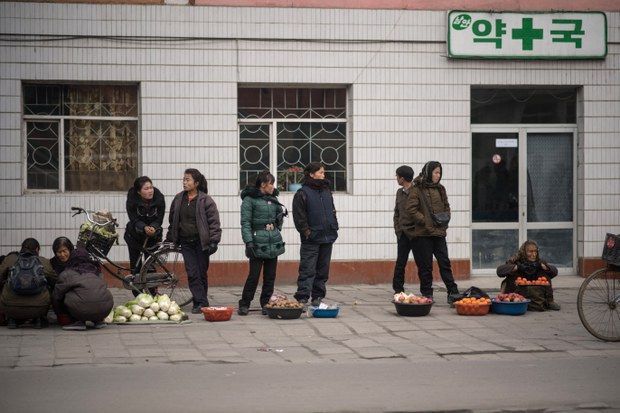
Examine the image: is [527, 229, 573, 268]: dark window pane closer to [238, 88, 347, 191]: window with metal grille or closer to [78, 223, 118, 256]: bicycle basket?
[238, 88, 347, 191]: window with metal grille

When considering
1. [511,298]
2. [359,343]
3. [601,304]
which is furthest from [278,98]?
A: [601,304]

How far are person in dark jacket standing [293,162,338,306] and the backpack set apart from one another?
11.4 feet

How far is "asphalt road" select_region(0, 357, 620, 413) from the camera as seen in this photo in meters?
8.40

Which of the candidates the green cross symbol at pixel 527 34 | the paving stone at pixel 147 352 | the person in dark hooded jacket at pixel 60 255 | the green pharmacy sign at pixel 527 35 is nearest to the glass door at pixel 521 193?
the green pharmacy sign at pixel 527 35

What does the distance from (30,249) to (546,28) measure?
9.49 m

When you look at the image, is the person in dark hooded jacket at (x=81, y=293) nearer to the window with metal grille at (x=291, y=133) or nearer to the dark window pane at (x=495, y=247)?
the window with metal grille at (x=291, y=133)

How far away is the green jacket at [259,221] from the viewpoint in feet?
45.4

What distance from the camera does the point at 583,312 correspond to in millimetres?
11727

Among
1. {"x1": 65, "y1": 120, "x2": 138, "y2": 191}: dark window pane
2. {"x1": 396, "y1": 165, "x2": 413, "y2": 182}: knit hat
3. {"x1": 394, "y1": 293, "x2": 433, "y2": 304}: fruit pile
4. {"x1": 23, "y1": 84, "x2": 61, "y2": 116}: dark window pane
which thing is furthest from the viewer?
{"x1": 65, "y1": 120, "x2": 138, "y2": 191}: dark window pane

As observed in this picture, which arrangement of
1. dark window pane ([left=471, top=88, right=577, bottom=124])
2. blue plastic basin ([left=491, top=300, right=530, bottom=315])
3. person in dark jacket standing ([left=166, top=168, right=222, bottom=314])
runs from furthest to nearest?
dark window pane ([left=471, top=88, right=577, bottom=124]) → person in dark jacket standing ([left=166, top=168, right=222, bottom=314]) → blue plastic basin ([left=491, top=300, right=530, bottom=315])

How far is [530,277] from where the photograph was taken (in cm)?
1459

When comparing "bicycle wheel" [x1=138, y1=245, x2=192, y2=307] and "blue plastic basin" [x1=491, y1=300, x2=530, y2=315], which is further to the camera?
"bicycle wheel" [x1=138, y1=245, x2=192, y2=307]

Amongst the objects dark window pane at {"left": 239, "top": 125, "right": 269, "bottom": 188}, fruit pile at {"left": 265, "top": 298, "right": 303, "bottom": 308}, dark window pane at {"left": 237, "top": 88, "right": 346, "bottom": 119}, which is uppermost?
dark window pane at {"left": 237, "top": 88, "right": 346, "bottom": 119}

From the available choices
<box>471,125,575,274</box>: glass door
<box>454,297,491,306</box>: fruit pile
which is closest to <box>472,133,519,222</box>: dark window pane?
<box>471,125,575,274</box>: glass door
